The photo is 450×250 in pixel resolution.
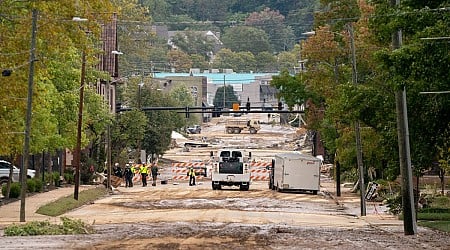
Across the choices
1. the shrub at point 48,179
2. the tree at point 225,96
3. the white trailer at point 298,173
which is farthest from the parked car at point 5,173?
the tree at point 225,96

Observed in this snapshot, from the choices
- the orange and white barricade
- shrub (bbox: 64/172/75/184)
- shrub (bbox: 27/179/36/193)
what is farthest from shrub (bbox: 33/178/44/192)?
the orange and white barricade

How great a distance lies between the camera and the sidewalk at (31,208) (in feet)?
135

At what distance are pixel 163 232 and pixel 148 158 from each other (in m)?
77.5

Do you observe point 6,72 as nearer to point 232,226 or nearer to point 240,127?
point 232,226

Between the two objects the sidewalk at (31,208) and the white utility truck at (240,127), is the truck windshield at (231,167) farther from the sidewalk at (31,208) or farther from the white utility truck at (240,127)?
the white utility truck at (240,127)

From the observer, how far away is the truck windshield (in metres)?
72.6

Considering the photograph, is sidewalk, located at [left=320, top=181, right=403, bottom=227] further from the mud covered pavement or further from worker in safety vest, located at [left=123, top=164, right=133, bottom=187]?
worker in safety vest, located at [left=123, top=164, right=133, bottom=187]

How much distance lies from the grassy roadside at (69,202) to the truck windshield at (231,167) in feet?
29.7

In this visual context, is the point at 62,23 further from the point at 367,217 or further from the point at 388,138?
the point at 367,217

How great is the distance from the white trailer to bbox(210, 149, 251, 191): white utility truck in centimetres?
336

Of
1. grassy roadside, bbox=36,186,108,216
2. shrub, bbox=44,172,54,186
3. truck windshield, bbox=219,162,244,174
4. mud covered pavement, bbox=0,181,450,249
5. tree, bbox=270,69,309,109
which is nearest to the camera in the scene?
mud covered pavement, bbox=0,181,450,249

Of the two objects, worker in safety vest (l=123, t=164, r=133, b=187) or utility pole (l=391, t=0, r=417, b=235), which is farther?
worker in safety vest (l=123, t=164, r=133, b=187)

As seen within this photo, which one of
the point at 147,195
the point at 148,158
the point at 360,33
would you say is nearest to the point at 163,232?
the point at 360,33

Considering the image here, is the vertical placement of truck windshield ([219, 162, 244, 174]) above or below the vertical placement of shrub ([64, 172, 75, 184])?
above
